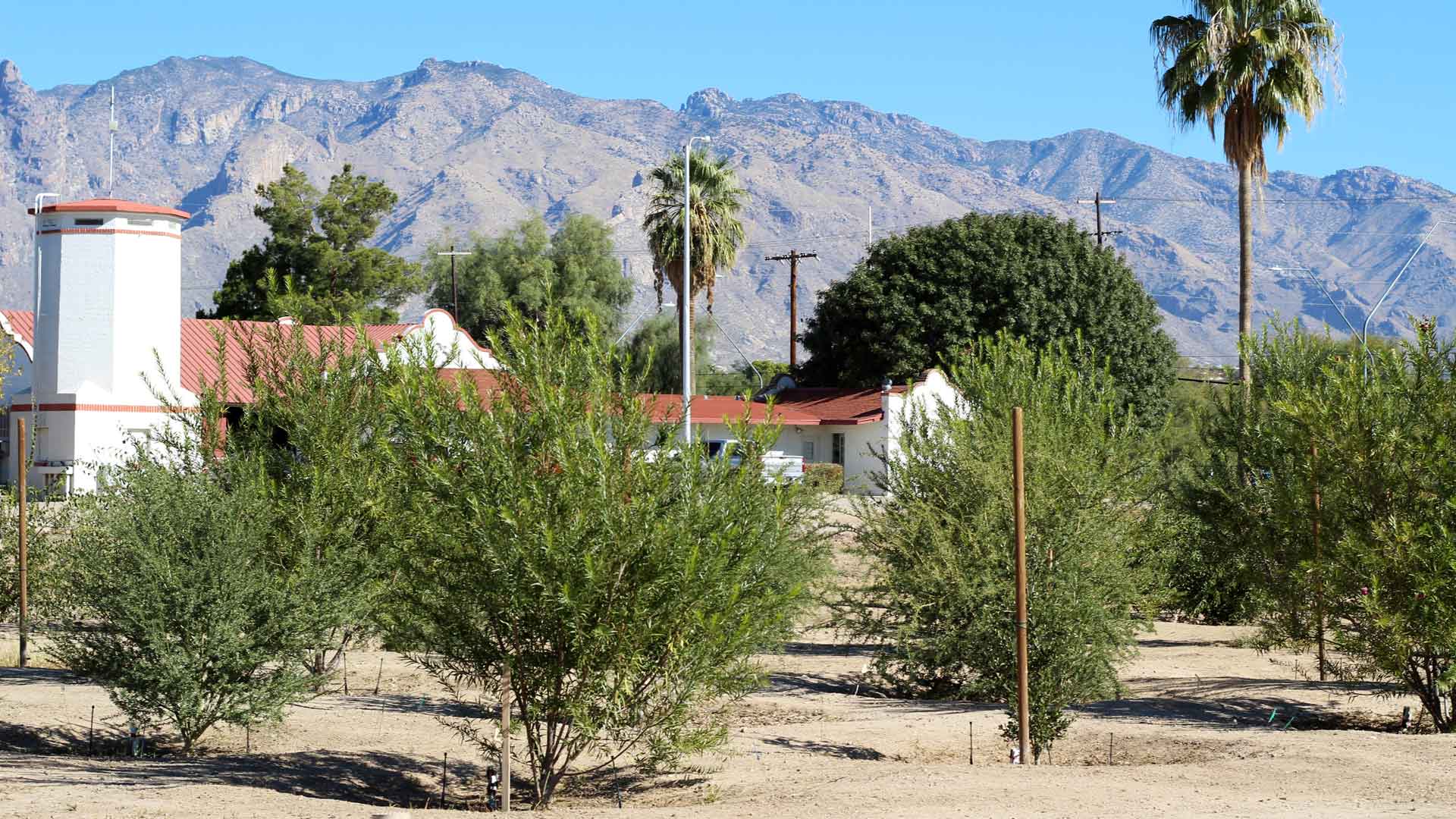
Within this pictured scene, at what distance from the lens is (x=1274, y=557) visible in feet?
67.6

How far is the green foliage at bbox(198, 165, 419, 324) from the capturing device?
221ft

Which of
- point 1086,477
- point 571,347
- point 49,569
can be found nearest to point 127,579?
point 571,347

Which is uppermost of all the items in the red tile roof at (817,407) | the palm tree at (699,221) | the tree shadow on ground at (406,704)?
the palm tree at (699,221)

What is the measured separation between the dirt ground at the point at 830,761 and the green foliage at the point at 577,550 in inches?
44.0

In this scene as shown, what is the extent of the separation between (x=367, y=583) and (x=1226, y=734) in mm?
10059

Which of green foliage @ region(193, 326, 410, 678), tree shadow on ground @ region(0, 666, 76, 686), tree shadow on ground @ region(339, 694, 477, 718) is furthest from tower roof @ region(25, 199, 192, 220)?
tree shadow on ground @ region(339, 694, 477, 718)

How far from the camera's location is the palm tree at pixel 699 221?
5172 cm

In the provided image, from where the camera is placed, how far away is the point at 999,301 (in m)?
55.8

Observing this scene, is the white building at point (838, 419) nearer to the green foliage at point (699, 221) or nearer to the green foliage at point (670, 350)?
the green foliage at point (699, 221)

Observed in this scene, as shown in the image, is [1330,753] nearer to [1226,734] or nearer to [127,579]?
[1226,734]

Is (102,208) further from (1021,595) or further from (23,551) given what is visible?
(1021,595)

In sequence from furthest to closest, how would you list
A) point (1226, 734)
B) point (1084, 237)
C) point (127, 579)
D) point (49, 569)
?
point (1084, 237), point (49, 569), point (1226, 734), point (127, 579)

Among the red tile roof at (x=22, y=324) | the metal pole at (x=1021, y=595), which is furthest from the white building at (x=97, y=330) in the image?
the metal pole at (x=1021, y=595)

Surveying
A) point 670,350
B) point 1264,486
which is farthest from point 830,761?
point 670,350
